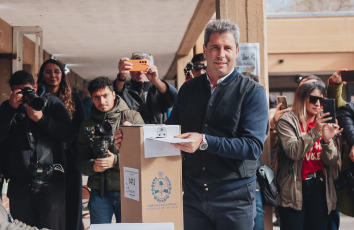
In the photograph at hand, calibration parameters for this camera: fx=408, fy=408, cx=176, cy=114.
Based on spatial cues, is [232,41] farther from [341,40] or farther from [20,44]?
[341,40]

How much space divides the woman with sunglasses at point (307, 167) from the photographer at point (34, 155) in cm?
147

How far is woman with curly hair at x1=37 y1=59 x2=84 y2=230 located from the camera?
9.81ft

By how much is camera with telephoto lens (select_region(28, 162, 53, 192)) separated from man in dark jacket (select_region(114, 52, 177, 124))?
29.2 inches

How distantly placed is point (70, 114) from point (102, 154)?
0.62 m

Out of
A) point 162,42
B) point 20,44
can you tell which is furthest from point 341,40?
point 20,44

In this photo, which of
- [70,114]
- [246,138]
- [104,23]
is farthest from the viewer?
[104,23]

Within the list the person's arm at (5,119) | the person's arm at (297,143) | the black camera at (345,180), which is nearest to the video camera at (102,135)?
the person's arm at (5,119)

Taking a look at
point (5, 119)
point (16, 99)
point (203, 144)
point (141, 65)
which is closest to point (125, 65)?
point (141, 65)

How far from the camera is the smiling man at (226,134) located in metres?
1.79

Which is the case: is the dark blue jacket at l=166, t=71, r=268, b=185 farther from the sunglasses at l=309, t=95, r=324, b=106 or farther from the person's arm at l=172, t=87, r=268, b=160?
the sunglasses at l=309, t=95, r=324, b=106

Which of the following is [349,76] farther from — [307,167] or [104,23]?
[104,23]

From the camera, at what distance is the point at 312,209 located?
2.71 m

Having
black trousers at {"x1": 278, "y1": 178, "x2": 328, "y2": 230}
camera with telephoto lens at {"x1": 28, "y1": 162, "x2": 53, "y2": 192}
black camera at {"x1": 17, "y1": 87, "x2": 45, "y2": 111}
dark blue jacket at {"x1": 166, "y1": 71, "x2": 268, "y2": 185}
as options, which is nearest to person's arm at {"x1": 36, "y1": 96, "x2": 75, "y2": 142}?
black camera at {"x1": 17, "y1": 87, "x2": 45, "y2": 111}

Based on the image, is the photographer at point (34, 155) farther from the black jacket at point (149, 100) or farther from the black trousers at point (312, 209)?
the black trousers at point (312, 209)
